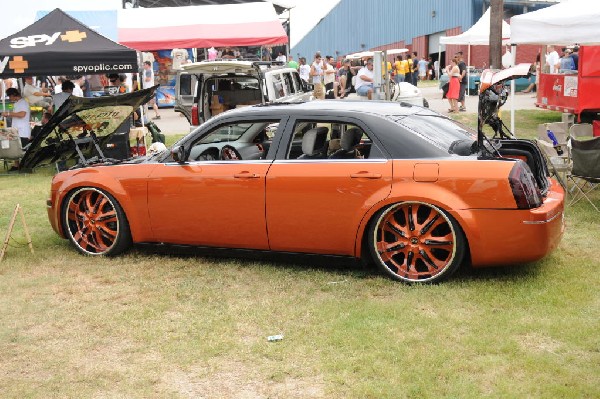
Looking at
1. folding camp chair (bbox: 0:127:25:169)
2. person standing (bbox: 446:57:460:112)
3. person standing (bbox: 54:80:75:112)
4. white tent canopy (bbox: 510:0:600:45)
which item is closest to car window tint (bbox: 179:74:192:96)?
person standing (bbox: 54:80:75:112)

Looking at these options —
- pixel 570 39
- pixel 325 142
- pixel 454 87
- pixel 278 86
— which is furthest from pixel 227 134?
pixel 454 87

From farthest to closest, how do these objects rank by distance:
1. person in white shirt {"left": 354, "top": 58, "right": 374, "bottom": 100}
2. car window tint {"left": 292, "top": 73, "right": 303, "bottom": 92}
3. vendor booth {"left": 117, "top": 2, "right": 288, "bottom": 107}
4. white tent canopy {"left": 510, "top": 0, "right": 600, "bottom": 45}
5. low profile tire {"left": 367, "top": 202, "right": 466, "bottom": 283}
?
vendor booth {"left": 117, "top": 2, "right": 288, "bottom": 107}
person in white shirt {"left": 354, "top": 58, "right": 374, "bottom": 100}
car window tint {"left": 292, "top": 73, "right": 303, "bottom": 92}
white tent canopy {"left": 510, "top": 0, "right": 600, "bottom": 45}
low profile tire {"left": 367, "top": 202, "right": 466, "bottom": 283}

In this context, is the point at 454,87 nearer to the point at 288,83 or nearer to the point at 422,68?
the point at 288,83

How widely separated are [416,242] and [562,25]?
6.85m

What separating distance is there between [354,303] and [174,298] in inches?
55.6

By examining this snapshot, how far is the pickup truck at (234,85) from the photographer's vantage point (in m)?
13.8

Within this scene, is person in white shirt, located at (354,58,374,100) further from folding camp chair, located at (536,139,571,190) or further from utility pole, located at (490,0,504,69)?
folding camp chair, located at (536,139,571,190)

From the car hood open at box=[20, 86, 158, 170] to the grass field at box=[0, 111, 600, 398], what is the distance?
7.63 feet

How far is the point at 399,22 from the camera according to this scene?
57375mm

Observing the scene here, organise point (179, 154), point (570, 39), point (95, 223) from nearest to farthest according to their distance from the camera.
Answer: point (179, 154)
point (95, 223)
point (570, 39)

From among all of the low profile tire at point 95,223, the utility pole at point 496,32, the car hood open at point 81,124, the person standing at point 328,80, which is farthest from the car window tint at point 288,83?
the person standing at point 328,80

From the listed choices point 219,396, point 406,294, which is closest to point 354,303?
point 406,294

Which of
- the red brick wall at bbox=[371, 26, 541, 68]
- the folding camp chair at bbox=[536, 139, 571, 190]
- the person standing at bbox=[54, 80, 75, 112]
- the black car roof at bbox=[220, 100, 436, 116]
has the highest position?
the red brick wall at bbox=[371, 26, 541, 68]

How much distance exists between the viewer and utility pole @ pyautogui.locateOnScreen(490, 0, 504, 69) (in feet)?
63.8
